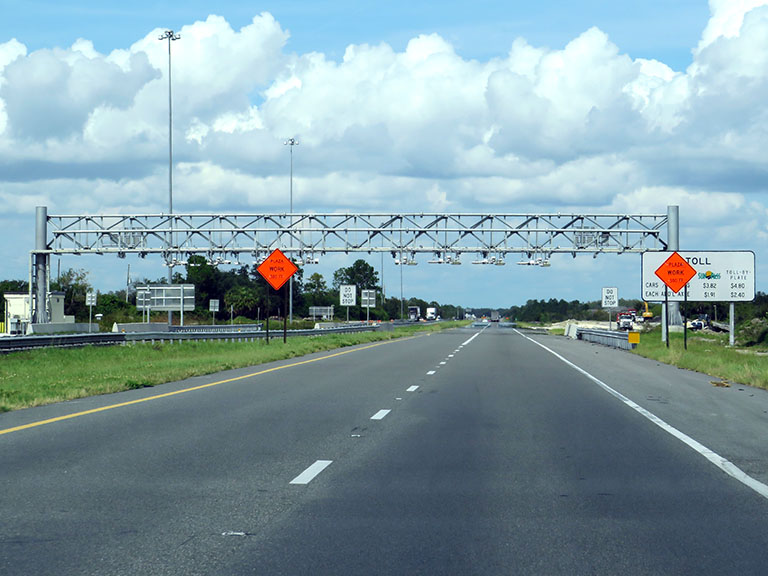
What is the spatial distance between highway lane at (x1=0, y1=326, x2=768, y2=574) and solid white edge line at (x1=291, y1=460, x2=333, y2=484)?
0.18 feet

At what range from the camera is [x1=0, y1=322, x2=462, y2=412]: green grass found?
19359 millimetres

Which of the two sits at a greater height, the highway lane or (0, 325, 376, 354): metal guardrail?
(0, 325, 376, 354): metal guardrail

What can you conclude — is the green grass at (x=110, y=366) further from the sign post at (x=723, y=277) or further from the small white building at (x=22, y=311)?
the small white building at (x=22, y=311)

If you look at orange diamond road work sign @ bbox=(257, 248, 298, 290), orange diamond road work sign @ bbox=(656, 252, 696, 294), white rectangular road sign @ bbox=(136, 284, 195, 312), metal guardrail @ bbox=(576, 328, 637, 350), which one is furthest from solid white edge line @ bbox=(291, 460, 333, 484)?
white rectangular road sign @ bbox=(136, 284, 195, 312)

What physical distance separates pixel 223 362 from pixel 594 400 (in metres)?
14.5

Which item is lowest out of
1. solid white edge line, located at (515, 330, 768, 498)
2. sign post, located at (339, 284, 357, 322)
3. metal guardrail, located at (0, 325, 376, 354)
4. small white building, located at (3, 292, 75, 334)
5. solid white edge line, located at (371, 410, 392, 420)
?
solid white edge line, located at (515, 330, 768, 498)

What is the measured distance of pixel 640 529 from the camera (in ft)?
25.4

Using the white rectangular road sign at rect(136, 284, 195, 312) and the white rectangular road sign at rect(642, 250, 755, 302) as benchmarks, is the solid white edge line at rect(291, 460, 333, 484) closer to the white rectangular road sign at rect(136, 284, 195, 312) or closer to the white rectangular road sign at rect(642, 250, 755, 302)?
the white rectangular road sign at rect(642, 250, 755, 302)

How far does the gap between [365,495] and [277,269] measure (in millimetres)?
34893

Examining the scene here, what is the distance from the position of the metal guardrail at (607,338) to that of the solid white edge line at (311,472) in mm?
39433

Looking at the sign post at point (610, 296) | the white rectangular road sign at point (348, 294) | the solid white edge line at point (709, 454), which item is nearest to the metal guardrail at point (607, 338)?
the sign post at point (610, 296)

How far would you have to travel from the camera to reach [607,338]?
58.2 metres

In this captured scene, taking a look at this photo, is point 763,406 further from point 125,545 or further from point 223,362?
point 223,362

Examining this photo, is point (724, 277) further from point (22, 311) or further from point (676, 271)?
point (22, 311)
